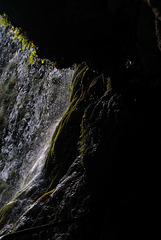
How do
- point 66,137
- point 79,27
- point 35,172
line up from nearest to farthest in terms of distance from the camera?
point 79,27 → point 66,137 → point 35,172

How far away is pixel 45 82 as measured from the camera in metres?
10.6

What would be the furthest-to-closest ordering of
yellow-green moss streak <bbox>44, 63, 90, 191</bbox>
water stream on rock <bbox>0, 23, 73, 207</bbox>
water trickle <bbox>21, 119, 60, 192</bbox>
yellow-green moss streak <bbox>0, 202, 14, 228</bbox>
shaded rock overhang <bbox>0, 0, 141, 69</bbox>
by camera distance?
1. water stream on rock <bbox>0, 23, 73, 207</bbox>
2. water trickle <bbox>21, 119, 60, 192</bbox>
3. yellow-green moss streak <bbox>0, 202, 14, 228</bbox>
4. yellow-green moss streak <bbox>44, 63, 90, 191</bbox>
5. shaded rock overhang <bbox>0, 0, 141, 69</bbox>

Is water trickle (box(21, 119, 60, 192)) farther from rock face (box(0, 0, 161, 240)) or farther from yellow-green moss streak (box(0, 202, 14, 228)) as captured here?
rock face (box(0, 0, 161, 240))

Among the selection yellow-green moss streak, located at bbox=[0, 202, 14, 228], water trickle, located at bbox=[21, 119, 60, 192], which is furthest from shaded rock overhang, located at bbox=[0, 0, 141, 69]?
yellow-green moss streak, located at bbox=[0, 202, 14, 228]

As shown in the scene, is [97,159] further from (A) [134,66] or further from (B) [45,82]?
(B) [45,82]

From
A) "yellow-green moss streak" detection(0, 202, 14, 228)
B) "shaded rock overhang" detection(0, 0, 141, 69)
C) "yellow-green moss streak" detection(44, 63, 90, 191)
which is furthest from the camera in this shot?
"yellow-green moss streak" detection(0, 202, 14, 228)

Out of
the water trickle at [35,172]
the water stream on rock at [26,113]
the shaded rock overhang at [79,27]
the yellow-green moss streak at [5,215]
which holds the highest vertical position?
the water stream on rock at [26,113]

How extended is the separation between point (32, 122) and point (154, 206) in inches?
308

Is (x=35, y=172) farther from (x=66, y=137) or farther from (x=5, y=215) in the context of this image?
(x=66, y=137)

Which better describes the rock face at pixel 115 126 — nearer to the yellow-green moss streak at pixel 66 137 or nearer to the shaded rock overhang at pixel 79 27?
the shaded rock overhang at pixel 79 27

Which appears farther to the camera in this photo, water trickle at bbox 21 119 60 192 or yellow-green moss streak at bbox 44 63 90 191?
water trickle at bbox 21 119 60 192

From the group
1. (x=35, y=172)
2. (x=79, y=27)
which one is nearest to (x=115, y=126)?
(x=79, y=27)

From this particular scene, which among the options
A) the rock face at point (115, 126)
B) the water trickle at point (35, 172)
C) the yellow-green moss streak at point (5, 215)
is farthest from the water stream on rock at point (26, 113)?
the rock face at point (115, 126)

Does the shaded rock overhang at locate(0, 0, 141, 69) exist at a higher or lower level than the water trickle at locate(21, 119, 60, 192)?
higher
